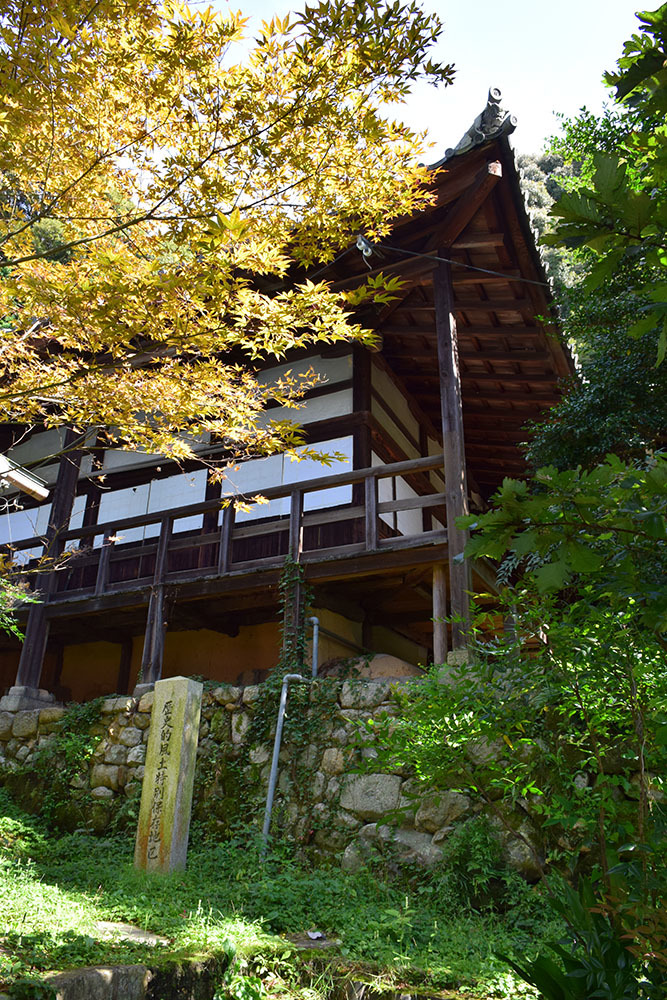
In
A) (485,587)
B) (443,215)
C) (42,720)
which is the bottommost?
(42,720)

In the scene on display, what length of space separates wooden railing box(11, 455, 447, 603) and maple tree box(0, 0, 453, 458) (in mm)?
3897

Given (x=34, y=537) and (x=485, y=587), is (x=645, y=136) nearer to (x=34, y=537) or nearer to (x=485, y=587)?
(x=485, y=587)

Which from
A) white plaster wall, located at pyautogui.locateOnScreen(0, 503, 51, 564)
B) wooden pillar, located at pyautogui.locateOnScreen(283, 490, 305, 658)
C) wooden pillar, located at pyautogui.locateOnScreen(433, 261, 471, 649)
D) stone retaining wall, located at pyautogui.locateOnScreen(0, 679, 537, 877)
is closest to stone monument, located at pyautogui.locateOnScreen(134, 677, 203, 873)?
stone retaining wall, located at pyautogui.locateOnScreen(0, 679, 537, 877)

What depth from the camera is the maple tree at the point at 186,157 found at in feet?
13.4

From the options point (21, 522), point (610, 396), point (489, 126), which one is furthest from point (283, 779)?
point (21, 522)

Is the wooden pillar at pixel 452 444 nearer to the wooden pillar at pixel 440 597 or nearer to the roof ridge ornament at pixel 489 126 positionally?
the wooden pillar at pixel 440 597

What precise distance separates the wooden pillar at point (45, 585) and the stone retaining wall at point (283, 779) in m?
0.81

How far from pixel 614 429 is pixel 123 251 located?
5943 millimetres

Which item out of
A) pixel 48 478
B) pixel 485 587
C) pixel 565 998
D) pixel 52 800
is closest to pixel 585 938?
pixel 565 998

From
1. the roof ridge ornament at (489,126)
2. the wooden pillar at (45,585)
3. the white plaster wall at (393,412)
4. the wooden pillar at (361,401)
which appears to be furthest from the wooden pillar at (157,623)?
the roof ridge ornament at (489,126)

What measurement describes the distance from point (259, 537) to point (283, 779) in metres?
3.99

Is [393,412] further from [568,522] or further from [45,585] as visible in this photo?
[568,522]

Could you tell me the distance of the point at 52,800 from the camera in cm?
903

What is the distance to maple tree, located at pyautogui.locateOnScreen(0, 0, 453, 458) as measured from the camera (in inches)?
161
